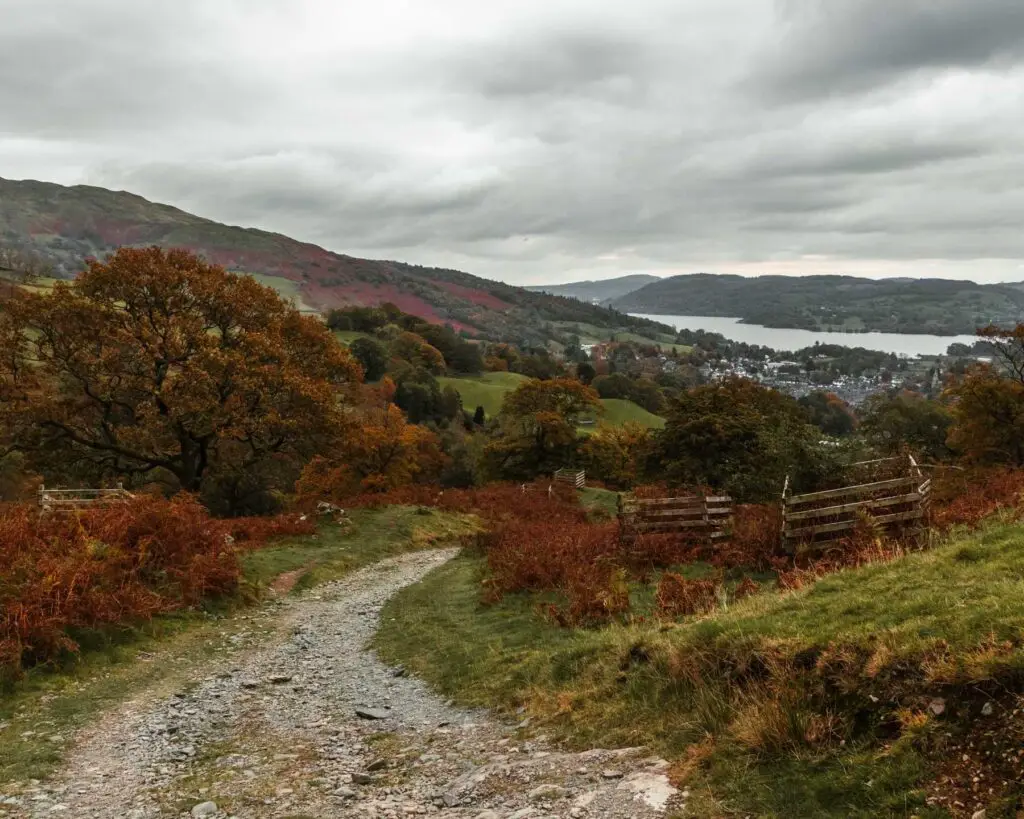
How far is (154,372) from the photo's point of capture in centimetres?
2530

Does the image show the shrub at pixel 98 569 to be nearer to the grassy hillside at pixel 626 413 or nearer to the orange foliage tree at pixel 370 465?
the orange foliage tree at pixel 370 465

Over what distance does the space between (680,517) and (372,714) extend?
9752 mm

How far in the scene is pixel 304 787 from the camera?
7.06m

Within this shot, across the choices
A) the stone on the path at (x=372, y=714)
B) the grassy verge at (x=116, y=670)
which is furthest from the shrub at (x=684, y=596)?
the grassy verge at (x=116, y=670)

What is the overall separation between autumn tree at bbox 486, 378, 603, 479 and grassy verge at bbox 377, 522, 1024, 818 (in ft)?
147

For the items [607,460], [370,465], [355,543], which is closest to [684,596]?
[355,543]

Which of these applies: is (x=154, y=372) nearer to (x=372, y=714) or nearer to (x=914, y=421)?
(x=372, y=714)

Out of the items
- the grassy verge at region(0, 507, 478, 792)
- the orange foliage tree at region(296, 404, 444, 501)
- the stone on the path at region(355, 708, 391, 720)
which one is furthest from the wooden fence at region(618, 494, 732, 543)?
the orange foliage tree at region(296, 404, 444, 501)

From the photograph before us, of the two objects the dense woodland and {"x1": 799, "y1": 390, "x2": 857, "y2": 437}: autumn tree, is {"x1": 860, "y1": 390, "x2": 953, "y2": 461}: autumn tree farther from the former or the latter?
{"x1": 799, "y1": 390, "x2": 857, "y2": 437}: autumn tree

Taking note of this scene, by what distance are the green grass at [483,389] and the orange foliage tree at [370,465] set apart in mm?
62916

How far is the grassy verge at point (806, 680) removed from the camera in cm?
527

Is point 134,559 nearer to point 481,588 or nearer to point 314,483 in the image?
point 481,588

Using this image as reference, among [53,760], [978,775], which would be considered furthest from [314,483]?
[978,775]

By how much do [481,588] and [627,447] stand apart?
1788 inches
